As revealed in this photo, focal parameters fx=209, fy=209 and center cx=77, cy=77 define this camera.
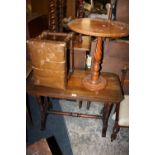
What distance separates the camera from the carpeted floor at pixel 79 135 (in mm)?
1897

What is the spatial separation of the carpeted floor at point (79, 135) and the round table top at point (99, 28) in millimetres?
1080

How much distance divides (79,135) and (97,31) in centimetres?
111

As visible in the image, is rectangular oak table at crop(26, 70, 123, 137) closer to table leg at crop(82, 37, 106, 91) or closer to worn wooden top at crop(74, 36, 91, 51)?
table leg at crop(82, 37, 106, 91)

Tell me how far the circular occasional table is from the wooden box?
177 millimetres

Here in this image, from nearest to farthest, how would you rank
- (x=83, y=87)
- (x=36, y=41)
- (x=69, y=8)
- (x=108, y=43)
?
(x=36, y=41)
(x=83, y=87)
(x=108, y=43)
(x=69, y=8)

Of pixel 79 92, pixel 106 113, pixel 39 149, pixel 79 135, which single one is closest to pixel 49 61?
pixel 79 92

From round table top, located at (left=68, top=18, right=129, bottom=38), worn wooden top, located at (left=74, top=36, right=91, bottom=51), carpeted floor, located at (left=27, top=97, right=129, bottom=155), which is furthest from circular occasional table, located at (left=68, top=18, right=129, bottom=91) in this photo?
carpeted floor, located at (left=27, top=97, right=129, bottom=155)

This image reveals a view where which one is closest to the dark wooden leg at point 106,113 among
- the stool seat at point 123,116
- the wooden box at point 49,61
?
the stool seat at point 123,116

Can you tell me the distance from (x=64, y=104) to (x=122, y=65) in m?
0.80

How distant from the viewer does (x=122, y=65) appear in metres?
2.14

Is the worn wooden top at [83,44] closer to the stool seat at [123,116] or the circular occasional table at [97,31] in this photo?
the circular occasional table at [97,31]

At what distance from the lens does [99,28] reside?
139cm

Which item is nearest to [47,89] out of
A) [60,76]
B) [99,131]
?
[60,76]
